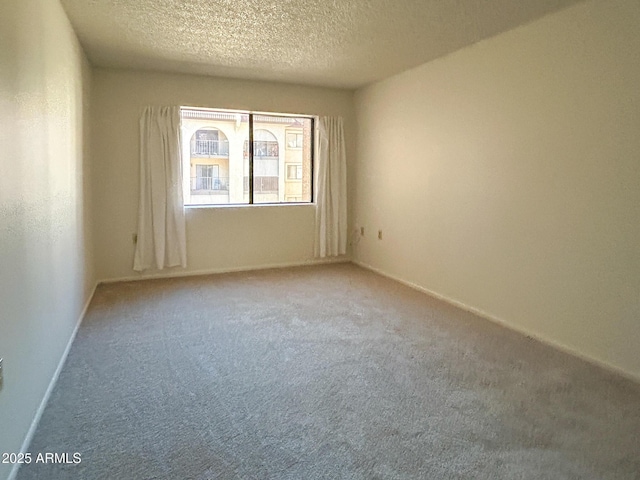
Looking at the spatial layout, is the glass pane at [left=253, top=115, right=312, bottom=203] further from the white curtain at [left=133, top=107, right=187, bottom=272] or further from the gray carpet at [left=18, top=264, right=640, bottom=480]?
the gray carpet at [left=18, top=264, right=640, bottom=480]

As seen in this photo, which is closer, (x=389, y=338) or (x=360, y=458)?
(x=360, y=458)

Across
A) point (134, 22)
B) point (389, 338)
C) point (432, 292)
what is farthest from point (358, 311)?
point (134, 22)

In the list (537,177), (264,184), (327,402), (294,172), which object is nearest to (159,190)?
(264,184)

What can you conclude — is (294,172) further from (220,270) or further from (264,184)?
(220,270)

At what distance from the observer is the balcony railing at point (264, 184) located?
5.68 metres

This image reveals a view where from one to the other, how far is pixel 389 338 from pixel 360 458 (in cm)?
147

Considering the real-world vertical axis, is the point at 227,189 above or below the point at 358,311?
above

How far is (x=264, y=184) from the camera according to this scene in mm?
5812

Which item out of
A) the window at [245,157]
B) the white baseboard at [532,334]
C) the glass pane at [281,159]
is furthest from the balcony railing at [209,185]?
the white baseboard at [532,334]

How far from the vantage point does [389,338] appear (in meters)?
3.31

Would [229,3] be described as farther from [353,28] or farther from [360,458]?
[360,458]

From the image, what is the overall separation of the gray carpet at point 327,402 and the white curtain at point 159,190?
1.28 meters

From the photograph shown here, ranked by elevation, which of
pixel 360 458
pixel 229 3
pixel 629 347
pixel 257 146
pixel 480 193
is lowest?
pixel 360 458

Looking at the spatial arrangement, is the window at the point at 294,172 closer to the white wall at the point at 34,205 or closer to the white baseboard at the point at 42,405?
the white wall at the point at 34,205
